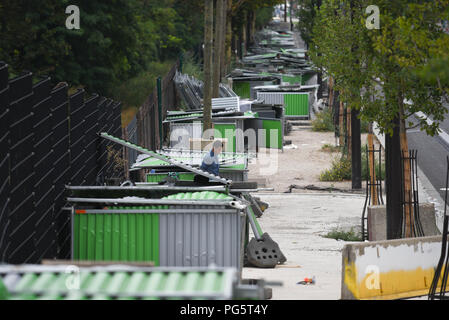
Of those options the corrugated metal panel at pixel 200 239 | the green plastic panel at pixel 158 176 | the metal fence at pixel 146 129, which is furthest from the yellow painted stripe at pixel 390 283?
the metal fence at pixel 146 129

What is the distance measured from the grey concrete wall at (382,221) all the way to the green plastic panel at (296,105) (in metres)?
25.4

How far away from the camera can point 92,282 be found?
5.43 meters

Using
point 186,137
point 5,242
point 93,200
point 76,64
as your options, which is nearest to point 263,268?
point 93,200

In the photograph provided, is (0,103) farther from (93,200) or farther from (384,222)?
(384,222)

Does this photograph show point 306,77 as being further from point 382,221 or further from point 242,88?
point 382,221

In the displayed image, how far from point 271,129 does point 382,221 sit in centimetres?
1529

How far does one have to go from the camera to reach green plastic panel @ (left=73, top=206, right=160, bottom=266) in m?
10.4

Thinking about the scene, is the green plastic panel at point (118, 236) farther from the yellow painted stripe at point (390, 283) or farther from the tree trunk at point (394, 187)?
the tree trunk at point (394, 187)

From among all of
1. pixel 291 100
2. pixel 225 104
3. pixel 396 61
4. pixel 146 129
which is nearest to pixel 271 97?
pixel 291 100

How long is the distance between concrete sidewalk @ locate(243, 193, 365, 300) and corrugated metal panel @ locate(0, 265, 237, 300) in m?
4.22

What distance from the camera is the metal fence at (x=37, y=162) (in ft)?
26.4

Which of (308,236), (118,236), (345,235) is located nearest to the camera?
(118,236)

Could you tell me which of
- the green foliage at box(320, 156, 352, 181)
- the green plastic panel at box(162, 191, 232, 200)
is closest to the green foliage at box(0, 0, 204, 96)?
the green foliage at box(320, 156, 352, 181)

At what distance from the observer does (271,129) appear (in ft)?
96.6
